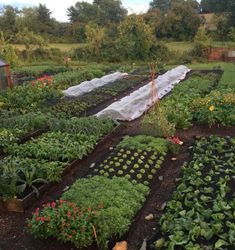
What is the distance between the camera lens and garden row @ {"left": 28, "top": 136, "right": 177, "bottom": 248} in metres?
4.21

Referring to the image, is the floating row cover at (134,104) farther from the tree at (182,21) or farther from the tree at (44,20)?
the tree at (44,20)

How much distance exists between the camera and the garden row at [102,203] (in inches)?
166

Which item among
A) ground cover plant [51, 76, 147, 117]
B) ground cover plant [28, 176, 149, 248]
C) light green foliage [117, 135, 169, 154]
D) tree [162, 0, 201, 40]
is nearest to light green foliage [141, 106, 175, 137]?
light green foliage [117, 135, 169, 154]

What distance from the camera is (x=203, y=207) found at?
15.9 feet

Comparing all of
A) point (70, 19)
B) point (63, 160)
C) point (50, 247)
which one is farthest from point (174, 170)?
point (70, 19)

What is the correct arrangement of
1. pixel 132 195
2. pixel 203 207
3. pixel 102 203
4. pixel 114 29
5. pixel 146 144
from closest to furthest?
pixel 102 203 < pixel 203 207 < pixel 132 195 < pixel 146 144 < pixel 114 29

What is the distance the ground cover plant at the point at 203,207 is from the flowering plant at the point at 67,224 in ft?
2.89

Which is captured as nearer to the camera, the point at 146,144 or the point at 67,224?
the point at 67,224

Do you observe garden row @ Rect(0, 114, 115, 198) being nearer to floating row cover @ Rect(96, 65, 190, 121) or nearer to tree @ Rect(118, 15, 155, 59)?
floating row cover @ Rect(96, 65, 190, 121)

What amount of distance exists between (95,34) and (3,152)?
20414mm

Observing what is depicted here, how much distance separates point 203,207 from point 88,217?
5.57ft

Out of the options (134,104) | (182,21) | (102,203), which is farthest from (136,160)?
(182,21)

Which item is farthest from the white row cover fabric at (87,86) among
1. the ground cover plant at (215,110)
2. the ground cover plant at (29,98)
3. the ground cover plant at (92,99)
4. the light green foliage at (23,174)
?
the light green foliage at (23,174)

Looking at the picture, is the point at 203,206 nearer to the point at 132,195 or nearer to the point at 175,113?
the point at 132,195
